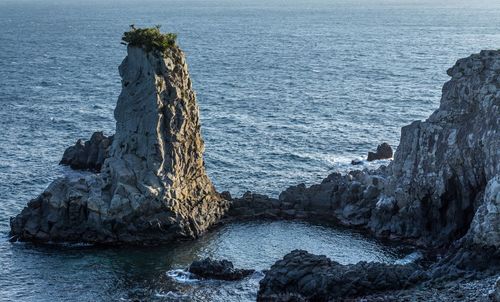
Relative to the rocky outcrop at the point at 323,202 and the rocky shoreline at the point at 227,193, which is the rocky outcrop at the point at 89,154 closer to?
the rocky shoreline at the point at 227,193

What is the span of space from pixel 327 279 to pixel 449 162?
79.6ft

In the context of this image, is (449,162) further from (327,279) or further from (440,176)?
(327,279)

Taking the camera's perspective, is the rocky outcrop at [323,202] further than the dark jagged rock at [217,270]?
Yes

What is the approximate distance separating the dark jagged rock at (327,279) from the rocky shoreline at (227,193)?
92.9 inches

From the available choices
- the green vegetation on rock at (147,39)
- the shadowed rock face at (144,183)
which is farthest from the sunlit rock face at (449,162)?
the green vegetation on rock at (147,39)

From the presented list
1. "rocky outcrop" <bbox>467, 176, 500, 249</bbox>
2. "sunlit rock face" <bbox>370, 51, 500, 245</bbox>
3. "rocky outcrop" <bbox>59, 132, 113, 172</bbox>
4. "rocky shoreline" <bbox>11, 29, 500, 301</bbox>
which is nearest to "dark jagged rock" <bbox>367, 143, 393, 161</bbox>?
"rocky shoreline" <bbox>11, 29, 500, 301</bbox>

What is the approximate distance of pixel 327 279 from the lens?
78688 millimetres

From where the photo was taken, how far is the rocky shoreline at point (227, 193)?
306 ft

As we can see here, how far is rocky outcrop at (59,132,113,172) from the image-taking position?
123 meters

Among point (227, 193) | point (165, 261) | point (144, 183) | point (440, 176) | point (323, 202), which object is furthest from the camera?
point (227, 193)

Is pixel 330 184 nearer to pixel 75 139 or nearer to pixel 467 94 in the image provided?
pixel 467 94

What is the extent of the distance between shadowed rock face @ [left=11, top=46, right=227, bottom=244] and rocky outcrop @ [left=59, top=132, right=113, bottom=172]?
20.5 metres

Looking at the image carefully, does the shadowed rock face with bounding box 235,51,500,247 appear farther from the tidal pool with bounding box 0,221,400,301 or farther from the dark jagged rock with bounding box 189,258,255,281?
the dark jagged rock with bounding box 189,258,255,281

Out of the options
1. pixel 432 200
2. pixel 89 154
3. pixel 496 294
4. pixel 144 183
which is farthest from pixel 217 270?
pixel 89 154
